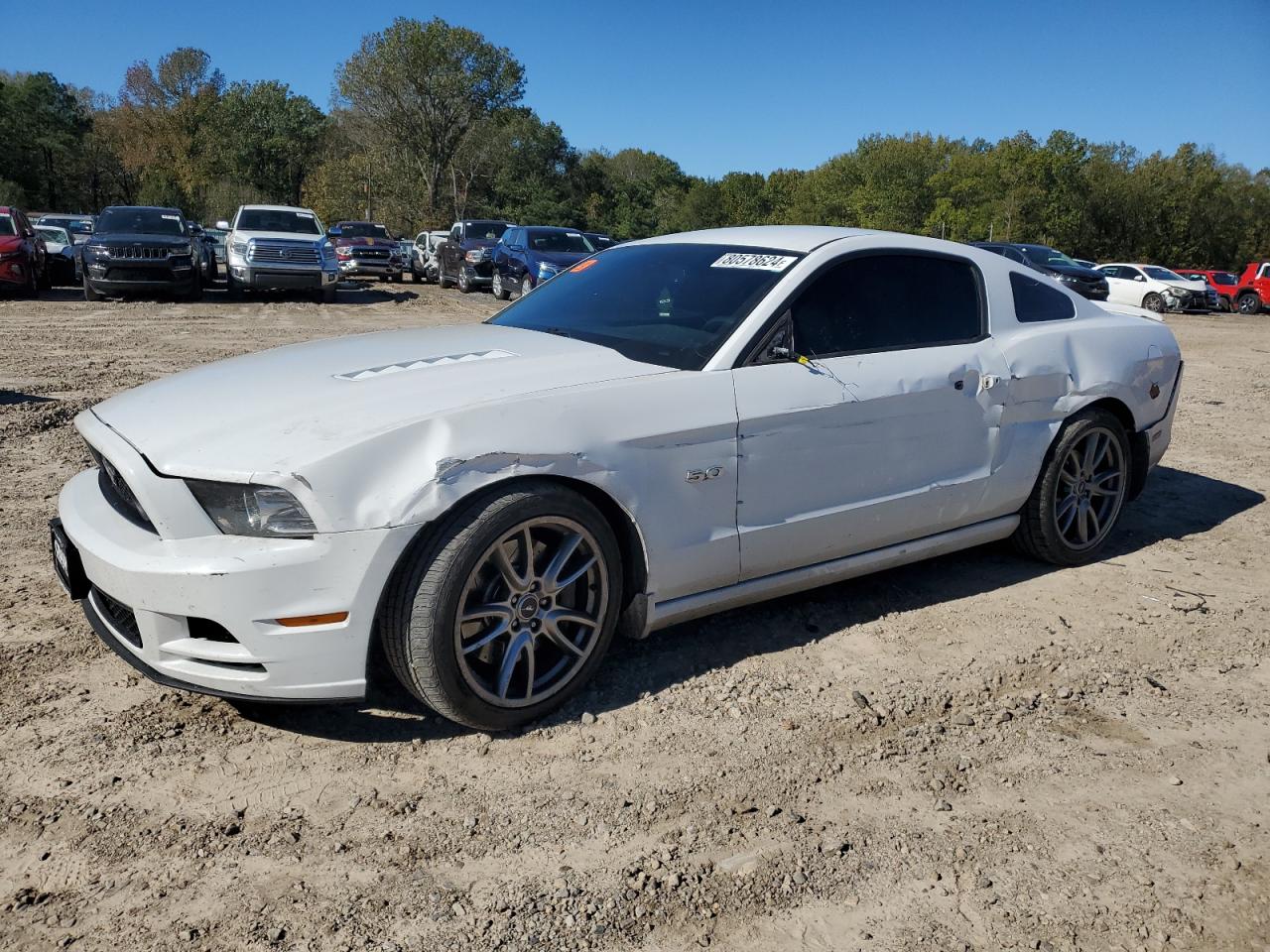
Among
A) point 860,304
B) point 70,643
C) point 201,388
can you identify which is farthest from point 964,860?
point 70,643

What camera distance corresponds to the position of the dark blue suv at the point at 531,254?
1922 cm

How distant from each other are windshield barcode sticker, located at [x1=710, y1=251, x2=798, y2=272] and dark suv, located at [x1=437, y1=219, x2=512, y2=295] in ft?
67.8

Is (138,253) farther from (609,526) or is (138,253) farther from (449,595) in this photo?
(449,595)

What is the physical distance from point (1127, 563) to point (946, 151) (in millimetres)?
84290

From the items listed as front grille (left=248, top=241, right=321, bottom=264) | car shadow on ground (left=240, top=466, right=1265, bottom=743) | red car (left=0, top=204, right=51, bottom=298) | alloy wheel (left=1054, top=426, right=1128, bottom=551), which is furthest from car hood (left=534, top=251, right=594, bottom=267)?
alloy wheel (left=1054, top=426, right=1128, bottom=551)

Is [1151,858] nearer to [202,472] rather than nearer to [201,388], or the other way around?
[202,472]

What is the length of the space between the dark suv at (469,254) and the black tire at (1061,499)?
67.4ft

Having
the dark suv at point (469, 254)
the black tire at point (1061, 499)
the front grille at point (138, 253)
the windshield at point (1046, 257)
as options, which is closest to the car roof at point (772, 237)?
the black tire at point (1061, 499)

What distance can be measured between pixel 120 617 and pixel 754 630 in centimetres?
232

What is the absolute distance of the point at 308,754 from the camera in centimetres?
303

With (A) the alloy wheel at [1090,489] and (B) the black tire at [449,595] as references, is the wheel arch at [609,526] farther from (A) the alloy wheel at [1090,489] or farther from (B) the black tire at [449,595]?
(A) the alloy wheel at [1090,489]

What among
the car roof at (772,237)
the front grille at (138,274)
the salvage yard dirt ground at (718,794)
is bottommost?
the salvage yard dirt ground at (718,794)

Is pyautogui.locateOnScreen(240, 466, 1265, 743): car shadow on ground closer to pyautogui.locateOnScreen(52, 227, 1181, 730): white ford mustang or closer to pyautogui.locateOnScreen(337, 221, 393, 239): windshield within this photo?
pyautogui.locateOnScreen(52, 227, 1181, 730): white ford mustang

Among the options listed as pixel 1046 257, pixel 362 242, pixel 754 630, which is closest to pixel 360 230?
pixel 362 242
